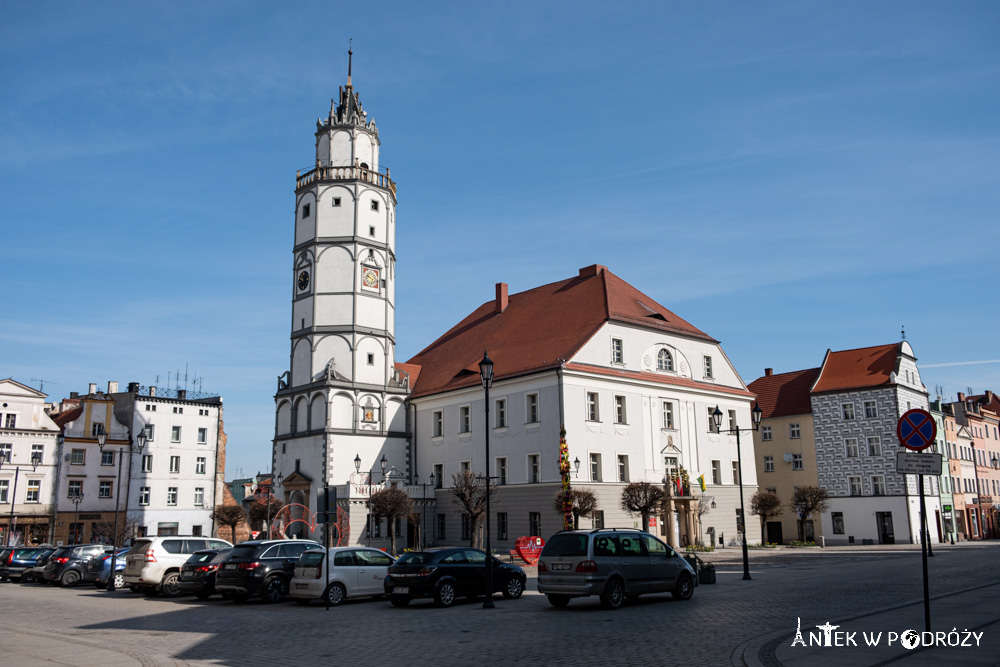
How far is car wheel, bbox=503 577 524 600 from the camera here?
2108cm

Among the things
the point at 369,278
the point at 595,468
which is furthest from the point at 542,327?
the point at 369,278

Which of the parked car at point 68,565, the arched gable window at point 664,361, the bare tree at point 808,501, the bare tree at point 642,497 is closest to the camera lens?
the parked car at point 68,565

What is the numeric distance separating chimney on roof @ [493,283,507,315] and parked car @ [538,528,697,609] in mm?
37256

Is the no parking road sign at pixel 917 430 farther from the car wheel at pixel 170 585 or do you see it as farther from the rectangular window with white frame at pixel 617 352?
the rectangular window with white frame at pixel 617 352

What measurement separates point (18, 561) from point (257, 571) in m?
18.5

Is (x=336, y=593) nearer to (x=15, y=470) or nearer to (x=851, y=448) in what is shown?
(x=15, y=470)

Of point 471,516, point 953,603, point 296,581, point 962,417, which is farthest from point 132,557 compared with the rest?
point 962,417

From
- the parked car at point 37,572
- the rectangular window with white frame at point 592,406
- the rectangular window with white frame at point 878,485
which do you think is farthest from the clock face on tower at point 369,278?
the rectangular window with white frame at point 878,485

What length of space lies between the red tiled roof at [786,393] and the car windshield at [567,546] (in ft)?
159

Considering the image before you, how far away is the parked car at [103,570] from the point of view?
27.8 m

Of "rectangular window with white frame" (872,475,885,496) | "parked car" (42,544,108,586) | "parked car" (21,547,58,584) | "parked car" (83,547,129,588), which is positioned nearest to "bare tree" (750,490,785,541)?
"rectangular window with white frame" (872,475,885,496)

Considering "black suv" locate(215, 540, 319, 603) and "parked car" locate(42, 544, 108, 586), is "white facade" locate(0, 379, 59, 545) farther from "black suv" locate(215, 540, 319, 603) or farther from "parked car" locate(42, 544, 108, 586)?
"black suv" locate(215, 540, 319, 603)

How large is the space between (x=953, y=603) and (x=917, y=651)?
663 centimetres

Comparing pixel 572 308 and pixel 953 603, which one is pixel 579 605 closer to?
pixel 953 603
